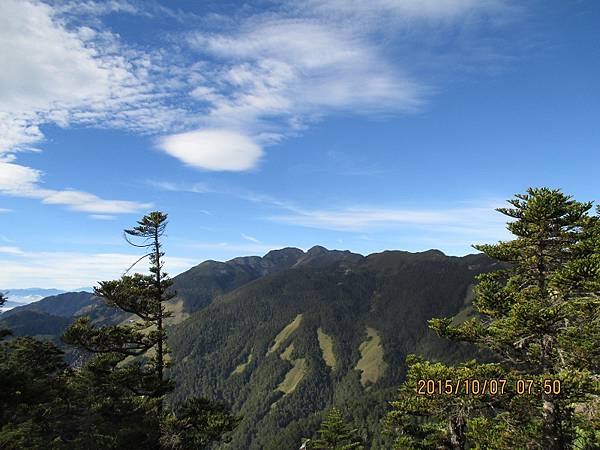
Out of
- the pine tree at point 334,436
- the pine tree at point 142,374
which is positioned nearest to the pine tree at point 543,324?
the pine tree at point 142,374

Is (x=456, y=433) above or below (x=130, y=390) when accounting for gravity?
below

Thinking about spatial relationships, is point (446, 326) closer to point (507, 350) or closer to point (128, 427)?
point (507, 350)

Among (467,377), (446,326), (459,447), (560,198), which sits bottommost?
(459,447)

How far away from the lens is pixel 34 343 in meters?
39.3

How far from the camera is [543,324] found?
48.1 ft

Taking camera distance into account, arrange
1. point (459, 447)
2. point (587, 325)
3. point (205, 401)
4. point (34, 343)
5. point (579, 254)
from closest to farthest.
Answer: point (587, 325)
point (579, 254)
point (459, 447)
point (205, 401)
point (34, 343)

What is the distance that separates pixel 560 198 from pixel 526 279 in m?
3.78

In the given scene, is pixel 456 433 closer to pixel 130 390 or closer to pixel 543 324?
pixel 543 324

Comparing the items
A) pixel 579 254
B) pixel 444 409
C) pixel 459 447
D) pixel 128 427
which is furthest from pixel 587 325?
pixel 128 427

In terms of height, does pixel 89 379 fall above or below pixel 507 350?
below
